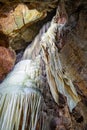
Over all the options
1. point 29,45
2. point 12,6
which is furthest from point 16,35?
point 12,6

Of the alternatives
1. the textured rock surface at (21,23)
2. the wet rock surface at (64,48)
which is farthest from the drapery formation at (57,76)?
the textured rock surface at (21,23)

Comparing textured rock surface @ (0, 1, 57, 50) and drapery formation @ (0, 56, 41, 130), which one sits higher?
textured rock surface @ (0, 1, 57, 50)

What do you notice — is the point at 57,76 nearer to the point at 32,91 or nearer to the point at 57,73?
A: the point at 57,73

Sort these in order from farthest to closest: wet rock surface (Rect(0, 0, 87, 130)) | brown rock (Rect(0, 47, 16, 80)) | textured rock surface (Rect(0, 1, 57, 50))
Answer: brown rock (Rect(0, 47, 16, 80)) < textured rock surface (Rect(0, 1, 57, 50)) < wet rock surface (Rect(0, 0, 87, 130))

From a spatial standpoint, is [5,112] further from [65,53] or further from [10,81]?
[65,53]

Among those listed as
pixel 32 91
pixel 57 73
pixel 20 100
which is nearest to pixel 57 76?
pixel 57 73

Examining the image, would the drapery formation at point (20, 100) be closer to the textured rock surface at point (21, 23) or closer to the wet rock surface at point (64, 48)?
the wet rock surface at point (64, 48)

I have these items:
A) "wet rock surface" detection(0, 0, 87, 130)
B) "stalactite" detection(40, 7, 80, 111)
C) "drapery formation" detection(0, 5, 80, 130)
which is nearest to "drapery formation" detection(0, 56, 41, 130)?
"drapery formation" detection(0, 5, 80, 130)

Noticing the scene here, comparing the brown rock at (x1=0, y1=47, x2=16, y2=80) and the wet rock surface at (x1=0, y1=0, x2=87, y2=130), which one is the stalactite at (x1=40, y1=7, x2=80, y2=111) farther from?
the brown rock at (x1=0, y1=47, x2=16, y2=80)
